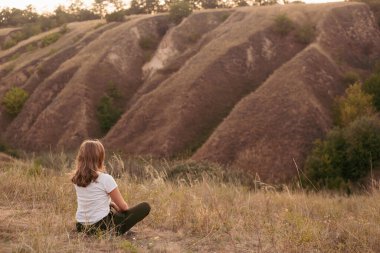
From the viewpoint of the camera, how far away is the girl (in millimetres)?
6352

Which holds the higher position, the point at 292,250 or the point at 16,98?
the point at 292,250

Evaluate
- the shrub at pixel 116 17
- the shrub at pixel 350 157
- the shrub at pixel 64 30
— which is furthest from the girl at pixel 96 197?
the shrub at pixel 64 30

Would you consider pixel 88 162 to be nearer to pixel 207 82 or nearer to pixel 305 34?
pixel 207 82

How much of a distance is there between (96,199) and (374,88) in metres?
36.6

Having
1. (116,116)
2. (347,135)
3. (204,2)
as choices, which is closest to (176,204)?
(347,135)

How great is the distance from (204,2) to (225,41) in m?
33.4

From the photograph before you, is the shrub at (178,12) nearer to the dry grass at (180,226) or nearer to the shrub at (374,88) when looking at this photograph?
the shrub at (374,88)

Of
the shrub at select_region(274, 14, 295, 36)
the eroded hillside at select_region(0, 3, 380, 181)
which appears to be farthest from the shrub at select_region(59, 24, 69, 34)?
the shrub at select_region(274, 14, 295, 36)

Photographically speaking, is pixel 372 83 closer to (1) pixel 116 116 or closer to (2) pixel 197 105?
(2) pixel 197 105

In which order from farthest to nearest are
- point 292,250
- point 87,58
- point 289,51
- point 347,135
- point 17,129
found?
point 87,58 → point 17,129 → point 289,51 → point 347,135 → point 292,250

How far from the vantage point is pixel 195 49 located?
5469 centimetres

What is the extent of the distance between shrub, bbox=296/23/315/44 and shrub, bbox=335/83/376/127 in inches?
481

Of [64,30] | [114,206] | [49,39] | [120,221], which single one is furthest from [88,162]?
[64,30]

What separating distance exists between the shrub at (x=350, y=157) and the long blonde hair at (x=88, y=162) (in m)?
23.1
